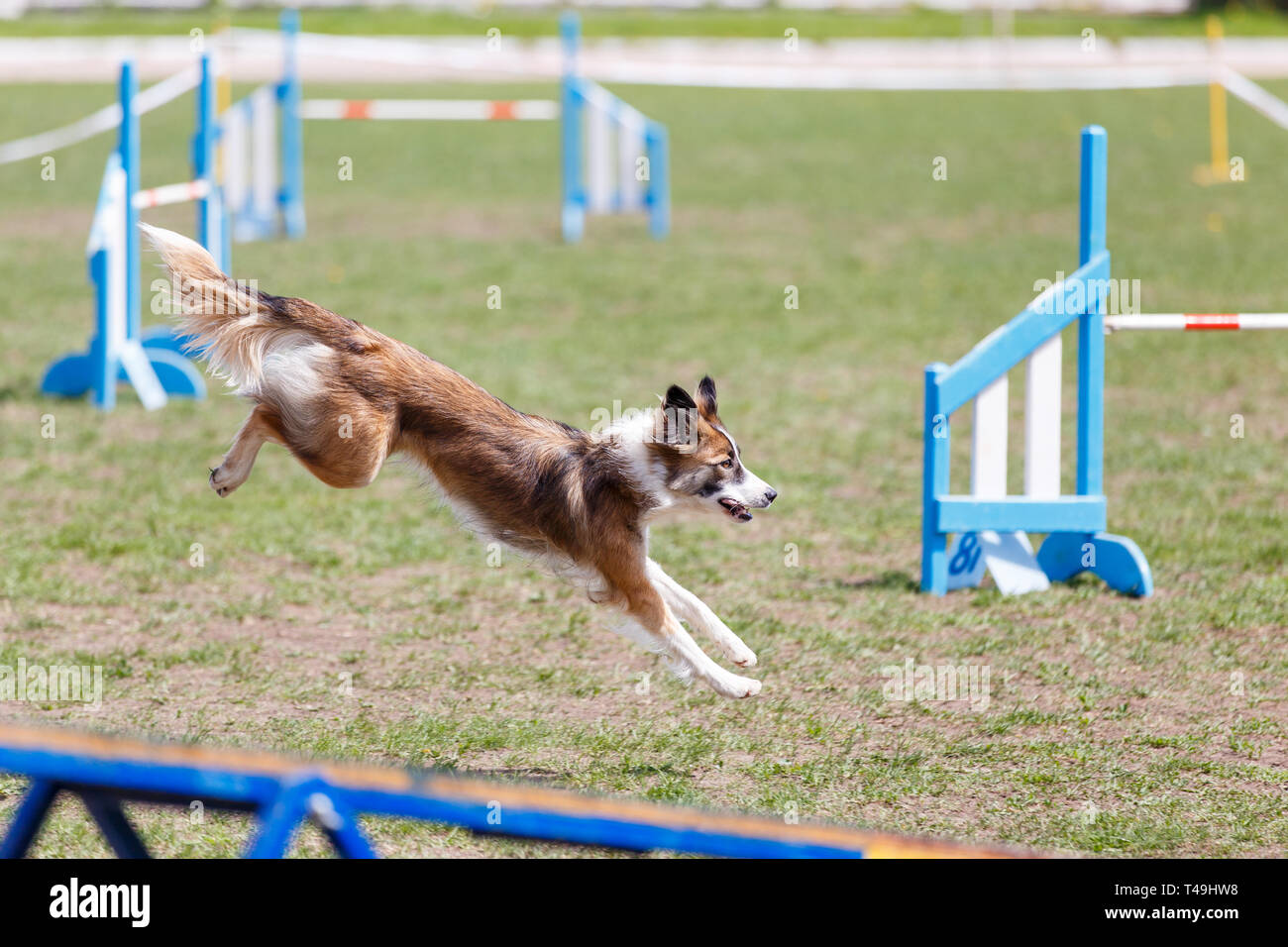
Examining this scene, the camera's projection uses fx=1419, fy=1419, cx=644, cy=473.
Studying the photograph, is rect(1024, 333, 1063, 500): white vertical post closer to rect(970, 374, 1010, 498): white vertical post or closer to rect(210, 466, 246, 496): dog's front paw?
rect(970, 374, 1010, 498): white vertical post

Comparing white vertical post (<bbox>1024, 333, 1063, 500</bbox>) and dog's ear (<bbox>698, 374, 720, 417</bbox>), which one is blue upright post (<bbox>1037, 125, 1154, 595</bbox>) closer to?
white vertical post (<bbox>1024, 333, 1063, 500</bbox>)

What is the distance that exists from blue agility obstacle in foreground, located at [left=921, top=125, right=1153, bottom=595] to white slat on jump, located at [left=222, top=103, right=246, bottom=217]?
10.9 metres

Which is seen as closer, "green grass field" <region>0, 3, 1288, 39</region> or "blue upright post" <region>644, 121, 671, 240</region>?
"blue upright post" <region>644, 121, 671, 240</region>

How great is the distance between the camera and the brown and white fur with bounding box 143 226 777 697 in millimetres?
4625

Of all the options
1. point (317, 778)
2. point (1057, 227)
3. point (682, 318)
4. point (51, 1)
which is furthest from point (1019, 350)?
point (51, 1)

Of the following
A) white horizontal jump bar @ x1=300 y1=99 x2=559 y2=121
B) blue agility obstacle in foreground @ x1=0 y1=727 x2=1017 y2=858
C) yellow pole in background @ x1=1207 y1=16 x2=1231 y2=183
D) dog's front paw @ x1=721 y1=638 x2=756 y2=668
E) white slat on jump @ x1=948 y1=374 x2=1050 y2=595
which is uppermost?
yellow pole in background @ x1=1207 y1=16 x2=1231 y2=183

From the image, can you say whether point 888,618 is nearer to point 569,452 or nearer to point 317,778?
point 569,452

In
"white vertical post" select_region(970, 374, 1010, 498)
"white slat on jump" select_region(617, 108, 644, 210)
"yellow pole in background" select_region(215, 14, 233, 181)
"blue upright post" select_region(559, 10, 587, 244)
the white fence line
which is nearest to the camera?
"white vertical post" select_region(970, 374, 1010, 498)

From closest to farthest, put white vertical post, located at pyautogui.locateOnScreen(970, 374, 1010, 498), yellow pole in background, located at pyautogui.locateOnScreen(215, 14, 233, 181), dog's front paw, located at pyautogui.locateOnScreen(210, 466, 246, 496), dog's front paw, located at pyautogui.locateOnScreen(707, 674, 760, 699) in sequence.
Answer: dog's front paw, located at pyautogui.locateOnScreen(707, 674, 760, 699) < dog's front paw, located at pyautogui.locateOnScreen(210, 466, 246, 496) < white vertical post, located at pyautogui.locateOnScreen(970, 374, 1010, 498) < yellow pole in background, located at pyautogui.locateOnScreen(215, 14, 233, 181)

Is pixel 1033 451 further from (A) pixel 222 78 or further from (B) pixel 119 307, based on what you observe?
(A) pixel 222 78

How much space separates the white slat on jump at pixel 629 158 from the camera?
14.9 metres

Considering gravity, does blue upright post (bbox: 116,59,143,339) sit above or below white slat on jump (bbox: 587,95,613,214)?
below

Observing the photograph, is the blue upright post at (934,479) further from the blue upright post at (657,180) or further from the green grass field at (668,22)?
the green grass field at (668,22)

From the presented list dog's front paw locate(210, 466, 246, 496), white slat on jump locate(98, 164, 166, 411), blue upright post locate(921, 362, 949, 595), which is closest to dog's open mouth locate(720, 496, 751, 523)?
blue upright post locate(921, 362, 949, 595)
